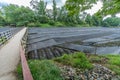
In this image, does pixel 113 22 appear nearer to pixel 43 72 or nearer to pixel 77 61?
pixel 77 61

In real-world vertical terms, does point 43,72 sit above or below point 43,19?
above

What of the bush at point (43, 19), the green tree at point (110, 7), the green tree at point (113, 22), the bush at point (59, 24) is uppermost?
the green tree at point (110, 7)

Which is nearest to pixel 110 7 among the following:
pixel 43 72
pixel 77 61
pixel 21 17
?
pixel 43 72

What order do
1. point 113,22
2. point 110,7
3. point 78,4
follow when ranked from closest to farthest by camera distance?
point 78,4
point 110,7
point 113,22

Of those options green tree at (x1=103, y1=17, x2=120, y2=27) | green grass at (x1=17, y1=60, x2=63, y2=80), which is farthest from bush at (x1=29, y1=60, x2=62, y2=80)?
green tree at (x1=103, y1=17, x2=120, y2=27)

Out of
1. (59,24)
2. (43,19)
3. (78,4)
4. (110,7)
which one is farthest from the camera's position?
(59,24)

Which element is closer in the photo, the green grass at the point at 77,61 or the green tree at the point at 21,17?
the green grass at the point at 77,61

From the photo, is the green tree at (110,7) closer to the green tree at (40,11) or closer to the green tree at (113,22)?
the green tree at (40,11)

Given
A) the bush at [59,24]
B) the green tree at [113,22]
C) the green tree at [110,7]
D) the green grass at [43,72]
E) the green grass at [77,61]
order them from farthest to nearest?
the green tree at [113,22], the bush at [59,24], the green grass at [77,61], the green grass at [43,72], the green tree at [110,7]

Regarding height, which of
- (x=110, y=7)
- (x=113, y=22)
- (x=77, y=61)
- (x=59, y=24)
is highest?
(x=110, y=7)

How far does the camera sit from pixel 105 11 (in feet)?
14.9

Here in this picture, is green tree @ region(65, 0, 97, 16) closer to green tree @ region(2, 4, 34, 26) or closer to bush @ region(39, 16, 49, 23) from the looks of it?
bush @ region(39, 16, 49, 23)

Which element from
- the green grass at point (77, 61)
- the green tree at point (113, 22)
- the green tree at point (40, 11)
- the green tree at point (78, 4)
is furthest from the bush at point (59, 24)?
the green tree at point (78, 4)

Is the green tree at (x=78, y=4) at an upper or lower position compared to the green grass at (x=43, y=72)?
upper
